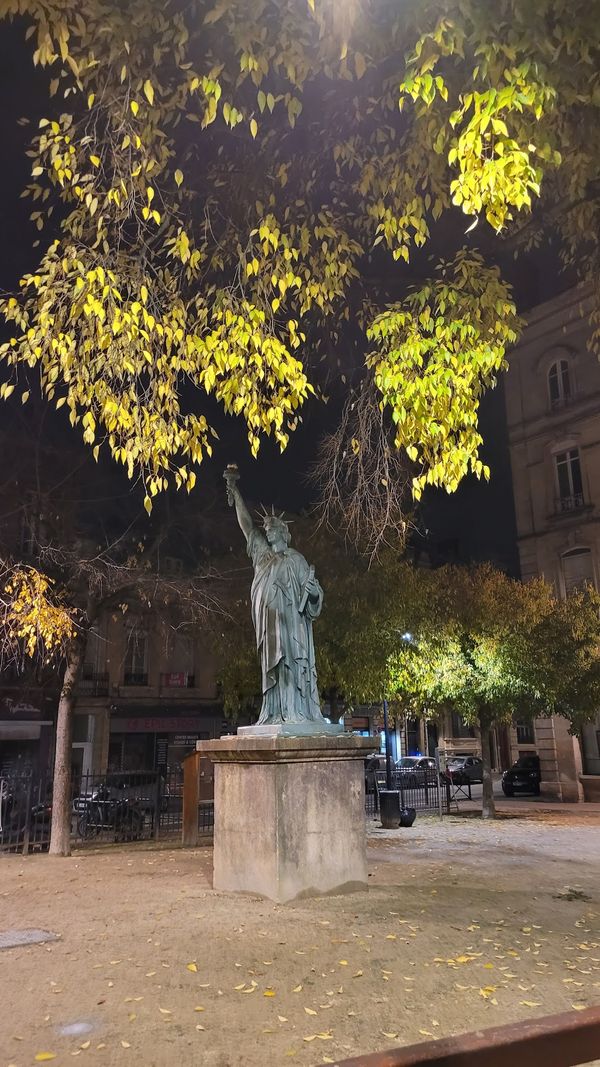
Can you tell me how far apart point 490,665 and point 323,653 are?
4161 millimetres

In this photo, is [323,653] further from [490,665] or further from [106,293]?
[106,293]

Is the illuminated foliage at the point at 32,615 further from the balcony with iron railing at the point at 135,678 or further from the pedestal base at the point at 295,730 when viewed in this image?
the balcony with iron railing at the point at 135,678

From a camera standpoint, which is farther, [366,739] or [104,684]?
[104,684]

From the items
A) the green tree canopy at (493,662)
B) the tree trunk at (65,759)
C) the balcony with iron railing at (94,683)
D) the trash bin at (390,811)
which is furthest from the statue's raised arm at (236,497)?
the balcony with iron railing at (94,683)

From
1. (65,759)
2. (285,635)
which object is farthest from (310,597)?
(65,759)

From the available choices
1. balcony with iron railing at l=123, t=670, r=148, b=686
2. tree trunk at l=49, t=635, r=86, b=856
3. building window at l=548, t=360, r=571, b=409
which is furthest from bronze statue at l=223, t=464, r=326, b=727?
balcony with iron railing at l=123, t=670, r=148, b=686

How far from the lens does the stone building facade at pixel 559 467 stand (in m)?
25.2

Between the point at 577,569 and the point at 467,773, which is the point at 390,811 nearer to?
the point at 577,569

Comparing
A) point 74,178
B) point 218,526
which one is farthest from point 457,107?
point 218,526

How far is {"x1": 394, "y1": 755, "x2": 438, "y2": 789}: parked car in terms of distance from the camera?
93.3 ft

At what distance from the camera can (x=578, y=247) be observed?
8172 millimetres

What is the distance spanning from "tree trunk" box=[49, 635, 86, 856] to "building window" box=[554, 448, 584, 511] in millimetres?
18113

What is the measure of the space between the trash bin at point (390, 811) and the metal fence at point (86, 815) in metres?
3.96

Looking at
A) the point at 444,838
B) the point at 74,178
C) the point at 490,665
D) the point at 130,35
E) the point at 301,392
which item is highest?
the point at 130,35
